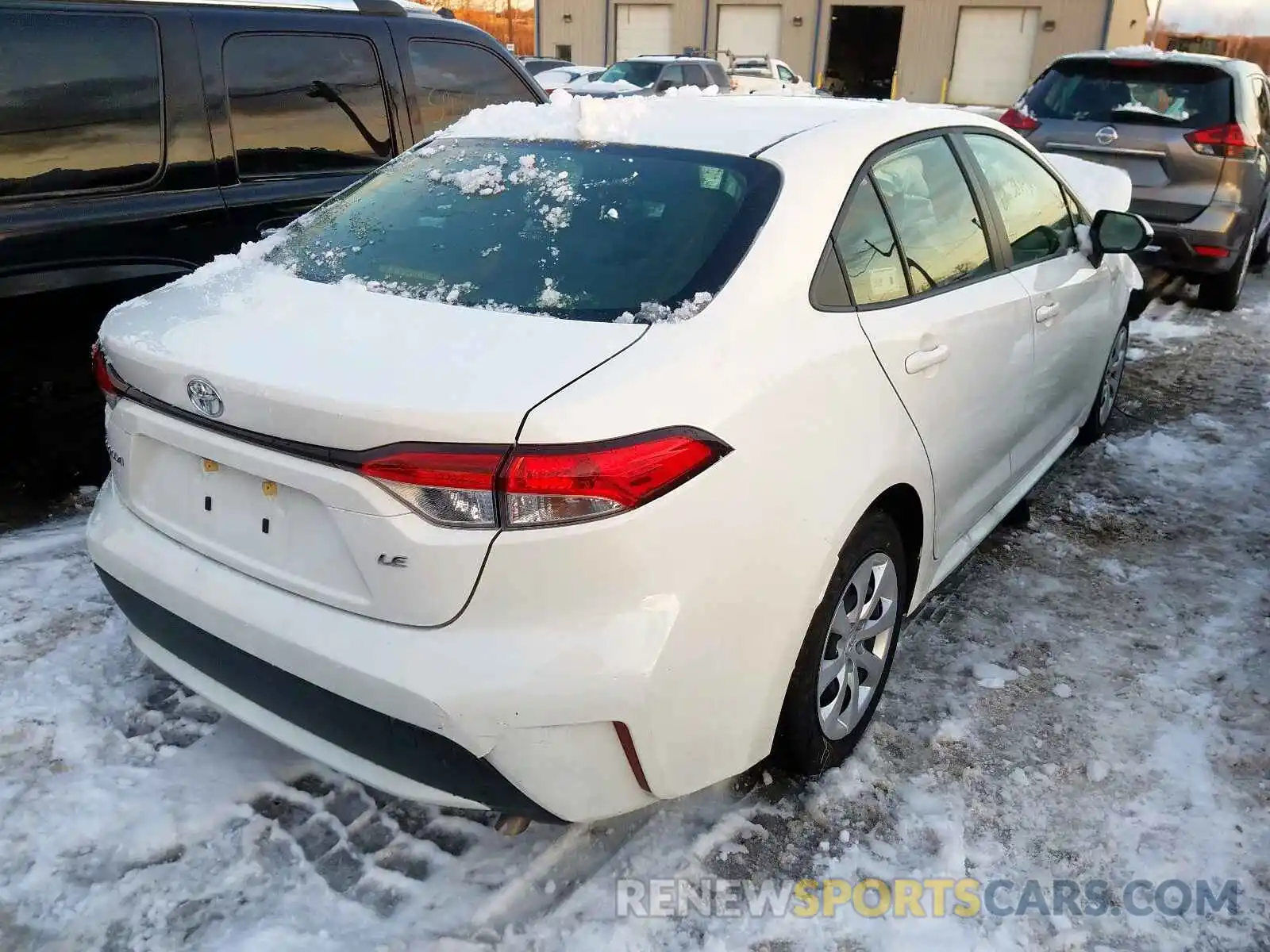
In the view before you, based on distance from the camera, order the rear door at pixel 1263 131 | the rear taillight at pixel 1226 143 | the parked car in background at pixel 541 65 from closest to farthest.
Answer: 1. the rear taillight at pixel 1226 143
2. the rear door at pixel 1263 131
3. the parked car in background at pixel 541 65

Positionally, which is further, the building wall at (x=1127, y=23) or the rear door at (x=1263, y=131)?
the building wall at (x=1127, y=23)

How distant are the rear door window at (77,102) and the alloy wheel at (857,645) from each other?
297 cm

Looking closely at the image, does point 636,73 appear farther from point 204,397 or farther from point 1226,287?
point 204,397

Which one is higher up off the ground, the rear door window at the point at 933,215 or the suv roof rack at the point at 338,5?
the suv roof rack at the point at 338,5

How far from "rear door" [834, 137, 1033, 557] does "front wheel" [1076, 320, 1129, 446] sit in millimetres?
1603

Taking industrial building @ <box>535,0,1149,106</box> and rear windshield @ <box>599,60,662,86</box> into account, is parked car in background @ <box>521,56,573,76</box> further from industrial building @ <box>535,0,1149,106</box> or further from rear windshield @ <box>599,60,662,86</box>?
industrial building @ <box>535,0,1149,106</box>

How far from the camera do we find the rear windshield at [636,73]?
67.6 feet

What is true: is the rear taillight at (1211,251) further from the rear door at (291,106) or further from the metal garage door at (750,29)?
A: the metal garage door at (750,29)

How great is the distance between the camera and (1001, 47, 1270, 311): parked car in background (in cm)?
660

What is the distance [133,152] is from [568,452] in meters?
2.77

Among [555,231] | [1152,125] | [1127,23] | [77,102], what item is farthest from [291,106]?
[1127,23]

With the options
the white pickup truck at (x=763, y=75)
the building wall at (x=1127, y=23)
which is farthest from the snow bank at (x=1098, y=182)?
the building wall at (x=1127, y=23)

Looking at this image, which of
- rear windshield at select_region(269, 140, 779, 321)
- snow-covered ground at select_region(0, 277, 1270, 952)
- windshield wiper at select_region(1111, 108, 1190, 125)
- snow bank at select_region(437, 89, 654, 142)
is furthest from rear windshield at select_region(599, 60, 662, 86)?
snow-covered ground at select_region(0, 277, 1270, 952)

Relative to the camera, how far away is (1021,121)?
7352mm
